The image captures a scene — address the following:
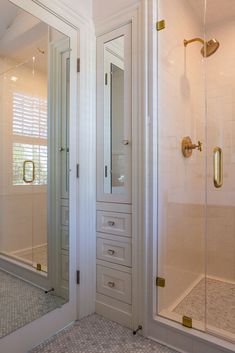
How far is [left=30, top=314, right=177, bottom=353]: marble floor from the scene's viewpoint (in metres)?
1.49

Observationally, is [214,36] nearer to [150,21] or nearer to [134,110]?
[150,21]

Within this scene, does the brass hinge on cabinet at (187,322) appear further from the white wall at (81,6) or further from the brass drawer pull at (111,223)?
the white wall at (81,6)

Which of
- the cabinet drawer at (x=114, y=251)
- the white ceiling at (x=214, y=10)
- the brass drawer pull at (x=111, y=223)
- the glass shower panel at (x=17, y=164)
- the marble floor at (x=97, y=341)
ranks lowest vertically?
the marble floor at (x=97, y=341)

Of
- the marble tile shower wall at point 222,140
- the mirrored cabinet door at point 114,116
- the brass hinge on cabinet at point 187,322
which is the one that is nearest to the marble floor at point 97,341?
the brass hinge on cabinet at point 187,322

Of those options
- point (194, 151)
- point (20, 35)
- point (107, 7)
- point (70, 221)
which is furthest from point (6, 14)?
point (194, 151)

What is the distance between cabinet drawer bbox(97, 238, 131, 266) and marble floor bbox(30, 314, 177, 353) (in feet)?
1.46

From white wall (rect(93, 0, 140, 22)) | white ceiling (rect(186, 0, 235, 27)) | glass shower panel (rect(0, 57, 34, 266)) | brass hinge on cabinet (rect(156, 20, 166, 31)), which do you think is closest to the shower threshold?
glass shower panel (rect(0, 57, 34, 266))

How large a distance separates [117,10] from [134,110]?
76cm

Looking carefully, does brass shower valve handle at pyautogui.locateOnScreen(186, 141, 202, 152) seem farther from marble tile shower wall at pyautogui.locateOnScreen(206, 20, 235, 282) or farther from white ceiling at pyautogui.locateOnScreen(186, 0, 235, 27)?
white ceiling at pyautogui.locateOnScreen(186, 0, 235, 27)

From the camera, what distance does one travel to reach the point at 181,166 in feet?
6.79

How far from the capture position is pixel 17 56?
1.63 meters

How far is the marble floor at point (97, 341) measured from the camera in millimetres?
1485

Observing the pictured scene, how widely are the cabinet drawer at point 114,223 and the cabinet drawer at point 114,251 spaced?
0.25 ft

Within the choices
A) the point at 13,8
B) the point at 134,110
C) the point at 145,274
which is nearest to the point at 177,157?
the point at 134,110
